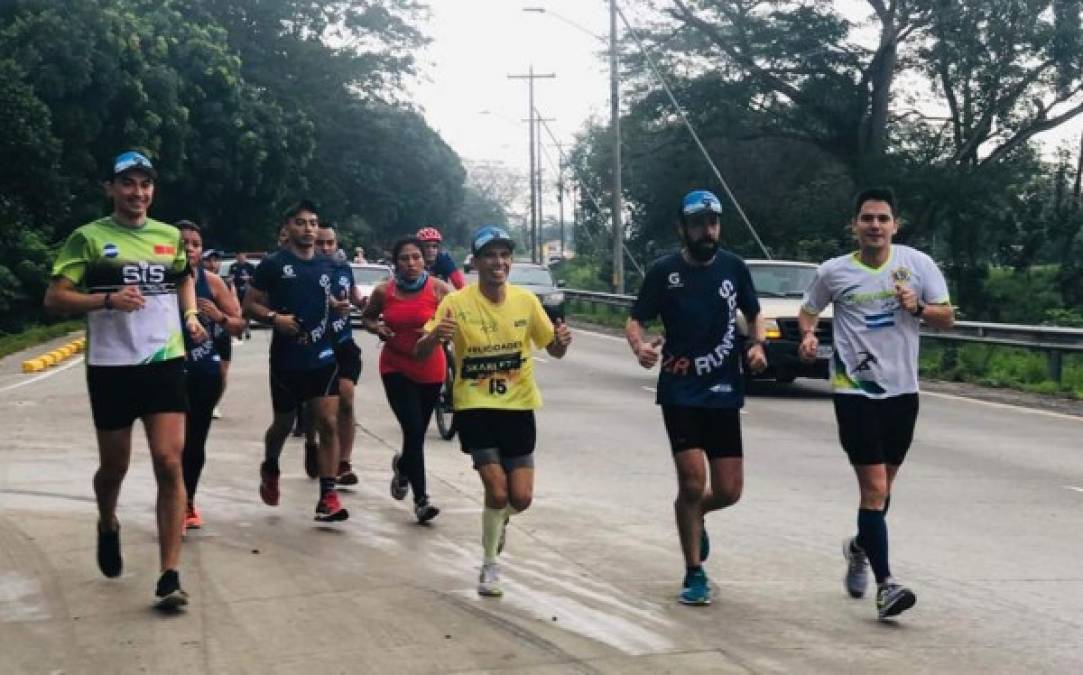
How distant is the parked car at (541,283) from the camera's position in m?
33.2

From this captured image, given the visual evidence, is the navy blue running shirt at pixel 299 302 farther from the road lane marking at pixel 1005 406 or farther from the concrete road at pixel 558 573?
the road lane marking at pixel 1005 406

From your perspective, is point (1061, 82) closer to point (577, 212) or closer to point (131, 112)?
A: point (131, 112)

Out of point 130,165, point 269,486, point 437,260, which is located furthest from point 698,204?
point 437,260

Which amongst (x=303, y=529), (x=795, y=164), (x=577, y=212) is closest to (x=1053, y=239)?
(x=795, y=164)

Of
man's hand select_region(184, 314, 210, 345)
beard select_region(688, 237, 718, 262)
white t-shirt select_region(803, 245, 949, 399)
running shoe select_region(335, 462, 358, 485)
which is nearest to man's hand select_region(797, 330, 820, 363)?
white t-shirt select_region(803, 245, 949, 399)

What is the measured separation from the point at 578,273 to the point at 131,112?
1175 inches

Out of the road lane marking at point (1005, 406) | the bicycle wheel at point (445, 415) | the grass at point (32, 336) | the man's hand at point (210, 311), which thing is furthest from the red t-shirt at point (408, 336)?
the grass at point (32, 336)

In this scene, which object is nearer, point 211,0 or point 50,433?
point 50,433

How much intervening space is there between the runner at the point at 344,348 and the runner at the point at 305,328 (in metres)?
0.18

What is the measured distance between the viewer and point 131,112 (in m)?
40.9

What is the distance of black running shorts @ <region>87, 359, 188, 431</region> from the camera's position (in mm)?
6801

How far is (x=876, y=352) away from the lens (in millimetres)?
7012

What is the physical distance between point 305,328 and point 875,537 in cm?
381

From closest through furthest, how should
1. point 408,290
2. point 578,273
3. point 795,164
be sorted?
point 408,290
point 795,164
point 578,273
